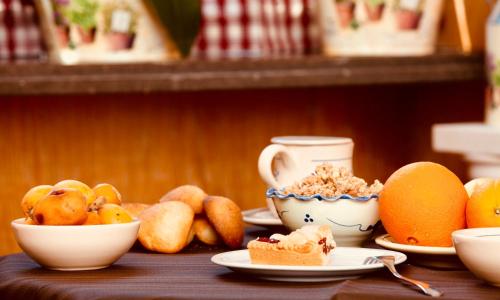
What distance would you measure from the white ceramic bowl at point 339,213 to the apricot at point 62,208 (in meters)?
0.23

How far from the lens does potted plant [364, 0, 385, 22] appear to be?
2.00 m

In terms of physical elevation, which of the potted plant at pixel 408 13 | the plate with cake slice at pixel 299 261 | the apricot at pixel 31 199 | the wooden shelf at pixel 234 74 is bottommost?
the plate with cake slice at pixel 299 261

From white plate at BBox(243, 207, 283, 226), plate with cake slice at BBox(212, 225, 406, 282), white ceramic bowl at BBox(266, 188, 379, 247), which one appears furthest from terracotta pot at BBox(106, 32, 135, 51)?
plate with cake slice at BBox(212, 225, 406, 282)

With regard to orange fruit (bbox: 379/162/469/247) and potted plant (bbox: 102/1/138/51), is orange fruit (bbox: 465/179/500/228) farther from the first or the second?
potted plant (bbox: 102/1/138/51)

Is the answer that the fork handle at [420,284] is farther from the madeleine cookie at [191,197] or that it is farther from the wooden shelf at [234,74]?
the wooden shelf at [234,74]

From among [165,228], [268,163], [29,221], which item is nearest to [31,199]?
[29,221]

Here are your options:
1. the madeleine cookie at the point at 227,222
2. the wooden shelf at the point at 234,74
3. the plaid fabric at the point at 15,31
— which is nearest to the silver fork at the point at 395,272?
the madeleine cookie at the point at 227,222

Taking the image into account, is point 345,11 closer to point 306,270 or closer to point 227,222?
point 227,222

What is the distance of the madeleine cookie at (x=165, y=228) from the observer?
1078 millimetres

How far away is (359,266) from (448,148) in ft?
3.82

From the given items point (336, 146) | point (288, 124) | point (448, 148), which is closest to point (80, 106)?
point (288, 124)

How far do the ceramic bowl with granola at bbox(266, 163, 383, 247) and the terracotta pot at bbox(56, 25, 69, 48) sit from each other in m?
0.94

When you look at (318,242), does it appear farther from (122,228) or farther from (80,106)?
(80,106)

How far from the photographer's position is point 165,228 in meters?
1.08
